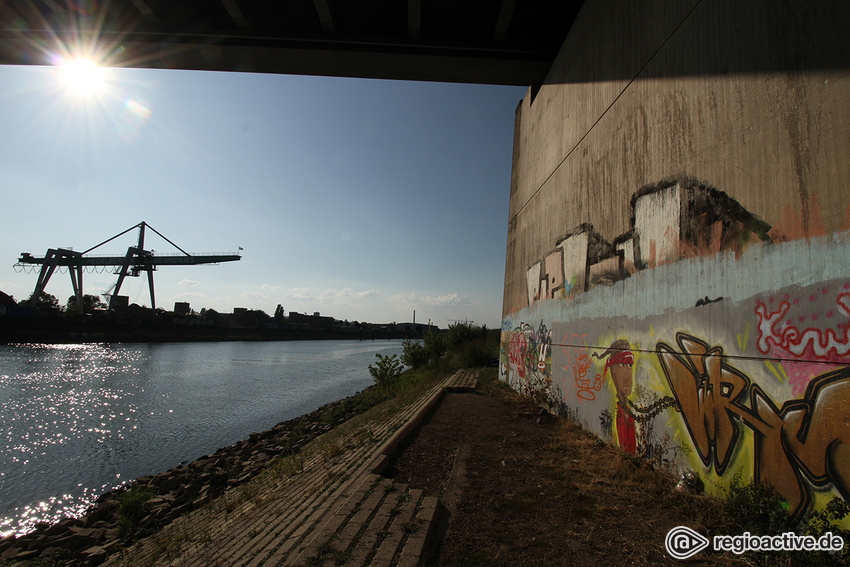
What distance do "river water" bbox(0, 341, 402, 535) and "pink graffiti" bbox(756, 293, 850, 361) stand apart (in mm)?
9981

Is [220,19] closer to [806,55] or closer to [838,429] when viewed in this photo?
[806,55]

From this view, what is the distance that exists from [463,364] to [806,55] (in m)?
14.2

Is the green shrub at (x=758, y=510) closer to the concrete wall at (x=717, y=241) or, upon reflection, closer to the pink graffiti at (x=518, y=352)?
the concrete wall at (x=717, y=241)

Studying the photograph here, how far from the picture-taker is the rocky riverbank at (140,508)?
18.1 feet

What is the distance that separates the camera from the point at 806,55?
2814mm

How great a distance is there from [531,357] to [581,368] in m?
2.56

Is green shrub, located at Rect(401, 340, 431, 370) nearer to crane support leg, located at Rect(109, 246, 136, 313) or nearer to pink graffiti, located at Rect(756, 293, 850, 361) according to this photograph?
pink graffiti, located at Rect(756, 293, 850, 361)

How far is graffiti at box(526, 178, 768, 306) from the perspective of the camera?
336 centimetres

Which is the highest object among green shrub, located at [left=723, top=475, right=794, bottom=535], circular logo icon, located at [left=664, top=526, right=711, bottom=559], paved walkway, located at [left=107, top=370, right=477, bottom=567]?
green shrub, located at [left=723, top=475, right=794, bottom=535]

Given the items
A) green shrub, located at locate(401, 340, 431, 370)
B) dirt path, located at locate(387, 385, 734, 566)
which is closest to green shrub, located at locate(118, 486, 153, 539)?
dirt path, located at locate(387, 385, 734, 566)

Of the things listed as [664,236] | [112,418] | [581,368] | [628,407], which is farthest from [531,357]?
[112,418]

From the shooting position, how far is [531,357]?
8805mm

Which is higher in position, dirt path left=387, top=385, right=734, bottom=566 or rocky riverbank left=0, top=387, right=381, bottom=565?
dirt path left=387, top=385, right=734, bottom=566

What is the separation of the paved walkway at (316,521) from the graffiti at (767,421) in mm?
2337
